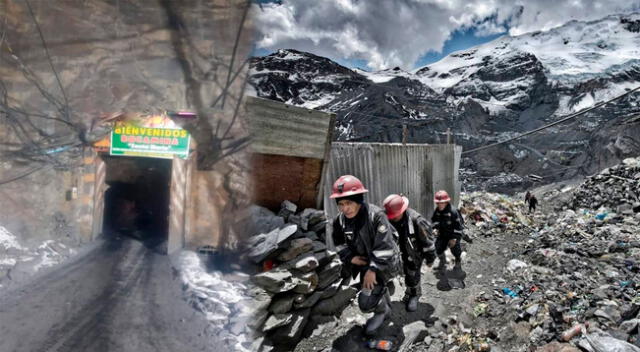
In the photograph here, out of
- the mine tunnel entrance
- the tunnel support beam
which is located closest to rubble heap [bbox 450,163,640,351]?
the tunnel support beam

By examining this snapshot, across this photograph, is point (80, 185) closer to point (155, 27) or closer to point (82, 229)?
point (82, 229)

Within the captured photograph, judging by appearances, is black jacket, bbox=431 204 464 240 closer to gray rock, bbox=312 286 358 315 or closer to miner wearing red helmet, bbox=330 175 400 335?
gray rock, bbox=312 286 358 315

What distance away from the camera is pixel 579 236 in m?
5.58

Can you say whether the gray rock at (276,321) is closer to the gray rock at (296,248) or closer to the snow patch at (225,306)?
the snow patch at (225,306)

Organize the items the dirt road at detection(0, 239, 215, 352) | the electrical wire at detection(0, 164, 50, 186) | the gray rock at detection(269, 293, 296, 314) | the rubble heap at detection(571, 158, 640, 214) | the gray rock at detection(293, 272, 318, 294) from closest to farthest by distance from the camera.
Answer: the dirt road at detection(0, 239, 215, 352) → the gray rock at detection(269, 293, 296, 314) → the gray rock at detection(293, 272, 318, 294) → the electrical wire at detection(0, 164, 50, 186) → the rubble heap at detection(571, 158, 640, 214)

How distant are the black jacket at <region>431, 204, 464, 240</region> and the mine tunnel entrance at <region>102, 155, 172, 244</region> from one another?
395cm

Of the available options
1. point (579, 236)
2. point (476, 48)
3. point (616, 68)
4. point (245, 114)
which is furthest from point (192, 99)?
point (476, 48)

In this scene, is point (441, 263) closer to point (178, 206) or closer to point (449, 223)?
point (449, 223)

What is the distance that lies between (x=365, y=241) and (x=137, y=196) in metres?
4.97

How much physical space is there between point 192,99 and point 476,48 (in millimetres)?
82572

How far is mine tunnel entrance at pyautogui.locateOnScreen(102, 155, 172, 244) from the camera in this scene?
16.5 ft

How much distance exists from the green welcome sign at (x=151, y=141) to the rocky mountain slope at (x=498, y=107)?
14.2 m

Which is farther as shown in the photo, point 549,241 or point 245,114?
point 549,241

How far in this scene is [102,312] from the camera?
274cm
